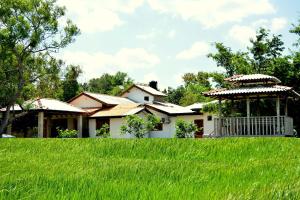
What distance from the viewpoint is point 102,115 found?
34.1m

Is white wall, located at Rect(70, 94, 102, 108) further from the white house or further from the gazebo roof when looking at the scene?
the gazebo roof

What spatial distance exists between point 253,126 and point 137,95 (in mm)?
22180

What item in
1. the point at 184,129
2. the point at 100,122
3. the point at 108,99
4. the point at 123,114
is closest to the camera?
the point at 184,129

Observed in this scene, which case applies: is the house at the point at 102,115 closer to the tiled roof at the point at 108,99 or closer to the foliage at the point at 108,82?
the tiled roof at the point at 108,99

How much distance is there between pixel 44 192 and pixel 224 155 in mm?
5262

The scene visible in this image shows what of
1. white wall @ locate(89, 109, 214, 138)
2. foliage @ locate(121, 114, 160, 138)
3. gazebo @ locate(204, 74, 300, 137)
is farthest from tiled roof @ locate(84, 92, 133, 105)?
gazebo @ locate(204, 74, 300, 137)

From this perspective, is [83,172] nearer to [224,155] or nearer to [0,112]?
[224,155]

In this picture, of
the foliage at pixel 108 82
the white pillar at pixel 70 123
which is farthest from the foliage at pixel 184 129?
the foliage at pixel 108 82

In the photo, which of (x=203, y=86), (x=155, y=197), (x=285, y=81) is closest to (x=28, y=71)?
(x=203, y=86)

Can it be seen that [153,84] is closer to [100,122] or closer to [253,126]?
[100,122]

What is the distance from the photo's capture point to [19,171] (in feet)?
23.7

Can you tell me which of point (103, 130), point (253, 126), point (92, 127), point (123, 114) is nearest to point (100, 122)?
point (92, 127)

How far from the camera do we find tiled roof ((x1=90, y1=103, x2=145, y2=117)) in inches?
1308

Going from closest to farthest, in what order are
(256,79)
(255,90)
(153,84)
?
1. (255,90)
2. (256,79)
3. (153,84)
